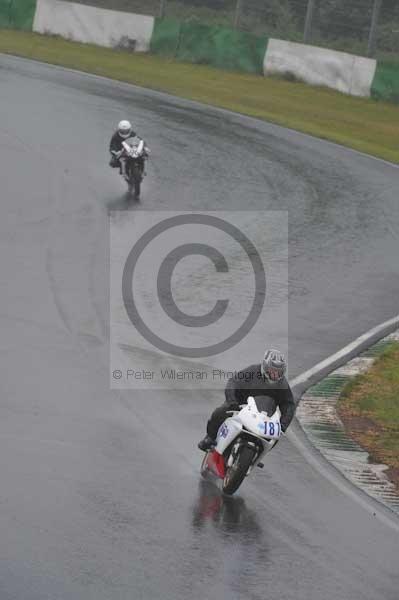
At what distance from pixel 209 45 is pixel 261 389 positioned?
32.5 m

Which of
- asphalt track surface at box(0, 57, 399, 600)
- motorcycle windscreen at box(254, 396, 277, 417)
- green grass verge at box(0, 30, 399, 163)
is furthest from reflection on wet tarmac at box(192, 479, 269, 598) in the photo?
green grass verge at box(0, 30, 399, 163)

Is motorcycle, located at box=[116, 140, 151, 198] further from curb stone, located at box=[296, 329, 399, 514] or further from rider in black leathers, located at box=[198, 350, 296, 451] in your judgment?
rider in black leathers, located at box=[198, 350, 296, 451]

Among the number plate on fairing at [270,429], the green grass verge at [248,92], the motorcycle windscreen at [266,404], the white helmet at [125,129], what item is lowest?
the green grass verge at [248,92]

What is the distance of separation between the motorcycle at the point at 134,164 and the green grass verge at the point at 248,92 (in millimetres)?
9422

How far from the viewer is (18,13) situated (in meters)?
45.2

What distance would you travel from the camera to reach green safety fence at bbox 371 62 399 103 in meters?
39.2

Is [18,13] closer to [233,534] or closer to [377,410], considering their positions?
[377,410]

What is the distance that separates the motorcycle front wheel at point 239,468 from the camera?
11.3m

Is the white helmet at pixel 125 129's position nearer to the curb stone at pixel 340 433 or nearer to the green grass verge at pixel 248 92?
the green grass verge at pixel 248 92

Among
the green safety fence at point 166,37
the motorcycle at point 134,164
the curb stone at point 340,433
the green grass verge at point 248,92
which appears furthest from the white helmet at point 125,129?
the green safety fence at point 166,37

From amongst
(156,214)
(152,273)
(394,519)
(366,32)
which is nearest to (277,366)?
(394,519)

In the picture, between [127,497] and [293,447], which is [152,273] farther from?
[127,497]

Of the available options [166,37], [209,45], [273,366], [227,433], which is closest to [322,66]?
[209,45]

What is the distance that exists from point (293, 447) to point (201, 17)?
113ft
